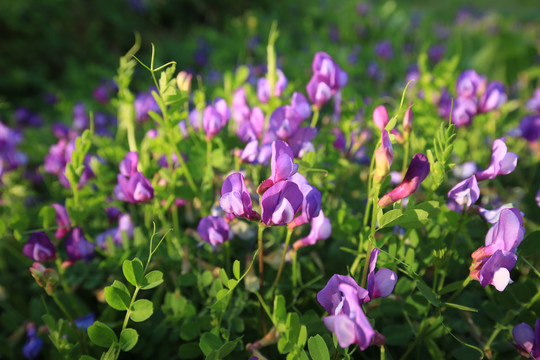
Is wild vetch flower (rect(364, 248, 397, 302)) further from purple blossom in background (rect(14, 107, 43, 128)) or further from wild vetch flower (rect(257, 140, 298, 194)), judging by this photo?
purple blossom in background (rect(14, 107, 43, 128))

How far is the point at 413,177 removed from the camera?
801mm

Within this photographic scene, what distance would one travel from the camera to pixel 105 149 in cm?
173

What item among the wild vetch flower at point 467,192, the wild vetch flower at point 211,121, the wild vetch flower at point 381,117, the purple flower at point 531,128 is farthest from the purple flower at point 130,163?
the purple flower at point 531,128

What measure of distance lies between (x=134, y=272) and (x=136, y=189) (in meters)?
0.28

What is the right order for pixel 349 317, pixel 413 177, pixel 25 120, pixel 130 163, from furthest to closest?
pixel 25 120 → pixel 130 163 → pixel 413 177 → pixel 349 317

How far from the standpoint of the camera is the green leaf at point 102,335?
843 mm

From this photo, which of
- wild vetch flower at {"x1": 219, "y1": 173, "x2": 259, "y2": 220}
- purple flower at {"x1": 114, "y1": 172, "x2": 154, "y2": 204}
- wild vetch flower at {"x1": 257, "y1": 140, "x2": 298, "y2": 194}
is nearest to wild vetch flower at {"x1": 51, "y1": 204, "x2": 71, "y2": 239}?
purple flower at {"x1": 114, "y1": 172, "x2": 154, "y2": 204}

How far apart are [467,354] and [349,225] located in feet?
1.37

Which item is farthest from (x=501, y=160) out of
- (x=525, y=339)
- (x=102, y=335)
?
(x=102, y=335)

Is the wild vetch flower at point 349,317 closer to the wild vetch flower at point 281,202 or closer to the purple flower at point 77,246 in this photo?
the wild vetch flower at point 281,202

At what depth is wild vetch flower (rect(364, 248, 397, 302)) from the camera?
75 centimetres

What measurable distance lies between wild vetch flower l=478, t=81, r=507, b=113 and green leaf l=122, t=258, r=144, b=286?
1227mm

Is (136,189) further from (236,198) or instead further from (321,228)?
(321,228)

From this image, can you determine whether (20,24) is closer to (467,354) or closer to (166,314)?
(166,314)
